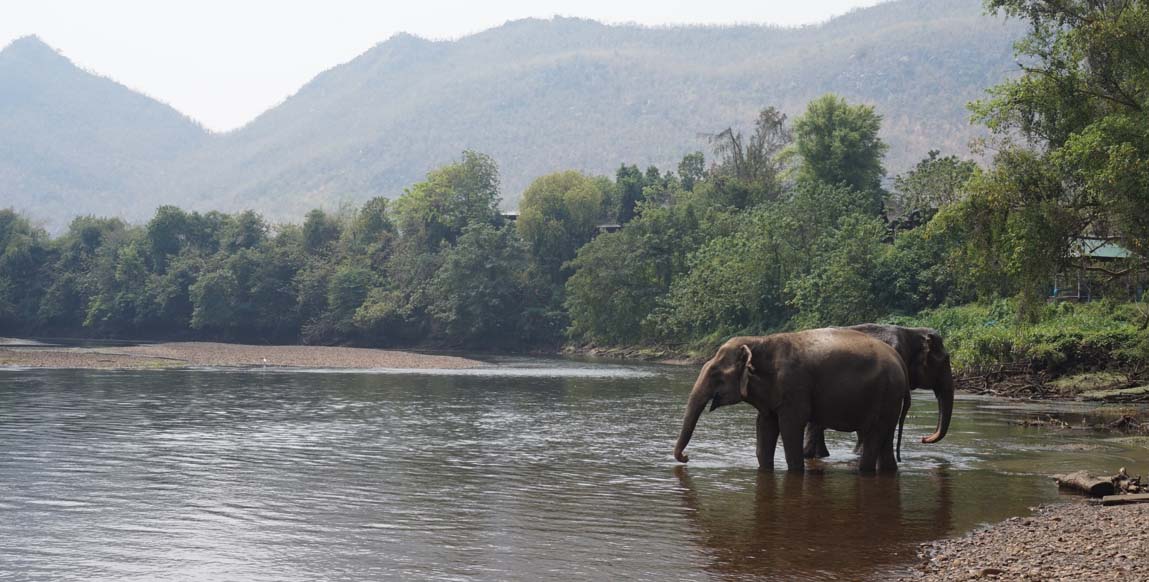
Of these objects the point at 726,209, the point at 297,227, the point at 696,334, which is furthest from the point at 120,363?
the point at 297,227

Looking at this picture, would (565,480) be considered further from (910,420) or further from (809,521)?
(910,420)

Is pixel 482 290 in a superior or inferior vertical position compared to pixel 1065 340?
superior

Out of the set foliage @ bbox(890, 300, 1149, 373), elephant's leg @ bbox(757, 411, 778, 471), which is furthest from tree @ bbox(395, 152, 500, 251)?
elephant's leg @ bbox(757, 411, 778, 471)

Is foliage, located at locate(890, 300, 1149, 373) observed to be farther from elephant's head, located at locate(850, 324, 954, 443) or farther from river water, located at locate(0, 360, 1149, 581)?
elephant's head, located at locate(850, 324, 954, 443)

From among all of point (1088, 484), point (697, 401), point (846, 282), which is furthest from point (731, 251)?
point (1088, 484)

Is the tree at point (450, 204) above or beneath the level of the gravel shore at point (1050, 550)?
above

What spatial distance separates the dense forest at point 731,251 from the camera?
3288 cm

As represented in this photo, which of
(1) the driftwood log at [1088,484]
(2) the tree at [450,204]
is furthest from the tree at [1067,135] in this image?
(2) the tree at [450,204]

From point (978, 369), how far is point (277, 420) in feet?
89.7

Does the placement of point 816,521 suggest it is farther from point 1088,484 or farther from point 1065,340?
point 1065,340

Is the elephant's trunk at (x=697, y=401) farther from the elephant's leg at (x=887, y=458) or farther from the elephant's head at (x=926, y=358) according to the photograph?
the elephant's head at (x=926, y=358)

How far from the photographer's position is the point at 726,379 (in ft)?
64.7

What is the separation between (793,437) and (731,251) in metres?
60.8

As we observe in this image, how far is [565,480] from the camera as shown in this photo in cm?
1991
